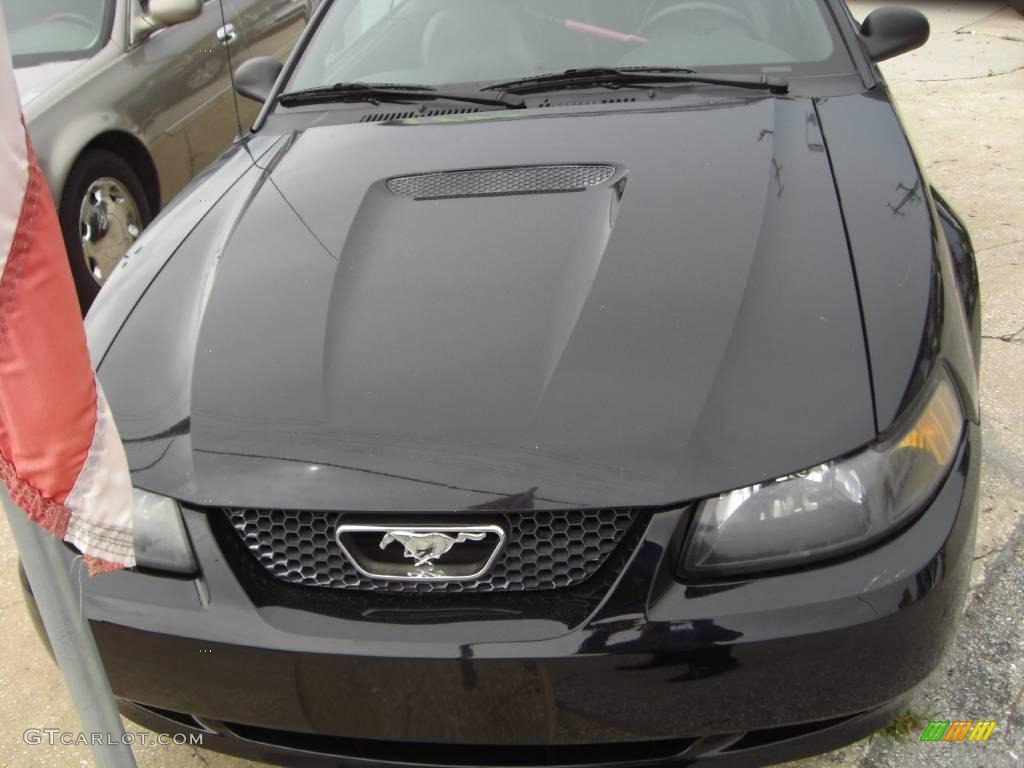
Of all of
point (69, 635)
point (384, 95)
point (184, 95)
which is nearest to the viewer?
point (69, 635)

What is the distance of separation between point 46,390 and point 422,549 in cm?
65

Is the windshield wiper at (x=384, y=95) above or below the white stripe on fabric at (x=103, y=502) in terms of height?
above

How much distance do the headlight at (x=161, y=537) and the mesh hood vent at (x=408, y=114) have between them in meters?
1.31

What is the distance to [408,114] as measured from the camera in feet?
9.07

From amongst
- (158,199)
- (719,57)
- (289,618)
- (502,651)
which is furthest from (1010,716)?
(158,199)

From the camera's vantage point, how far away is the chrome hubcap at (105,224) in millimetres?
4004

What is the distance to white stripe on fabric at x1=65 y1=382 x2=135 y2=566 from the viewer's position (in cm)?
130

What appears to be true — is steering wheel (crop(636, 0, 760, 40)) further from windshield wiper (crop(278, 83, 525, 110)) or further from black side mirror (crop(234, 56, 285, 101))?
black side mirror (crop(234, 56, 285, 101))

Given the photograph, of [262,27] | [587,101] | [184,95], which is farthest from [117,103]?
[587,101]

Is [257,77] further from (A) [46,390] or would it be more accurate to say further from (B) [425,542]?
(A) [46,390]

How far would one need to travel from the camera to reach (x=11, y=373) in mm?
1223

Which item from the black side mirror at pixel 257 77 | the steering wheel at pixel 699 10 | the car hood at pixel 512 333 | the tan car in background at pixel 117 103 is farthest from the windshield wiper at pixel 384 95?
the tan car in background at pixel 117 103

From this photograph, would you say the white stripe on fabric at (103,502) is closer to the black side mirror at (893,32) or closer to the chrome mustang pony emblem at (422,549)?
the chrome mustang pony emblem at (422,549)

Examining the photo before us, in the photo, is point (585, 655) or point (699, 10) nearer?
point (585, 655)
